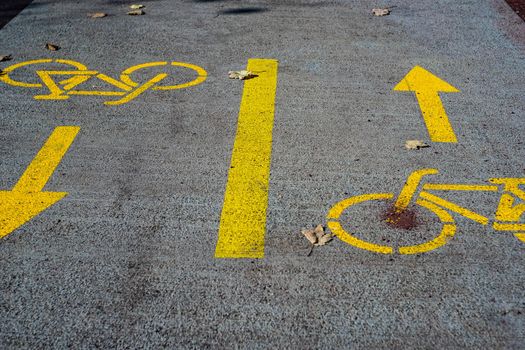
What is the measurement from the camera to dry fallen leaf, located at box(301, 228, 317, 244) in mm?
4113

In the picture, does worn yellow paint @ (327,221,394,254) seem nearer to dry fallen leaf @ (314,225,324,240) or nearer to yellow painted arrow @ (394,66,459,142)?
dry fallen leaf @ (314,225,324,240)

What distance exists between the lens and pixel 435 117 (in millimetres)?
5785

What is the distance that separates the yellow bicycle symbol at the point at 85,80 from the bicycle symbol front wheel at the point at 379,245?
2.59 metres

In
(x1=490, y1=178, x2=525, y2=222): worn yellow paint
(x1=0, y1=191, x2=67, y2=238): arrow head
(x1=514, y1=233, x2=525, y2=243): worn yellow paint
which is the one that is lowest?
(x1=514, y1=233, x2=525, y2=243): worn yellow paint

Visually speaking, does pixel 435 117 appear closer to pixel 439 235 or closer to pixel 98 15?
pixel 439 235

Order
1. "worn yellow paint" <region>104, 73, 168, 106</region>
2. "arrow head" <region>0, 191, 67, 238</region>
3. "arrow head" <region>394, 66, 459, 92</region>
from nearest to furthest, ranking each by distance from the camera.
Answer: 1. "arrow head" <region>0, 191, 67, 238</region>
2. "worn yellow paint" <region>104, 73, 168, 106</region>
3. "arrow head" <region>394, 66, 459, 92</region>

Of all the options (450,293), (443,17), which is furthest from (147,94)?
(443,17)

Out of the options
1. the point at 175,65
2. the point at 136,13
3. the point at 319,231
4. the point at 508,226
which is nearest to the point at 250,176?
the point at 319,231

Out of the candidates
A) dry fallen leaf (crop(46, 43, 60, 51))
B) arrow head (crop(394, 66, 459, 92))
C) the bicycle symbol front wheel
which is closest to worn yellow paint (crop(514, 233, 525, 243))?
the bicycle symbol front wheel

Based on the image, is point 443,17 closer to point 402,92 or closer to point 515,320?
point 402,92

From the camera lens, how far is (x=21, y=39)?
300 inches

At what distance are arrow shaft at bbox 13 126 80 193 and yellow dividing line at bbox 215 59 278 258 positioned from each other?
141 cm

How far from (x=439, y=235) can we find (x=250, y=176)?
149 cm

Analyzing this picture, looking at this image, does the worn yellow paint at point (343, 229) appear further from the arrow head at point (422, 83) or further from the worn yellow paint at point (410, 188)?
the arrow head at point (422, 83)
